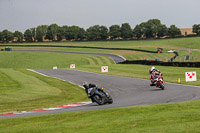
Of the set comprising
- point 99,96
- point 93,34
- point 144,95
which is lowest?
point 144,95

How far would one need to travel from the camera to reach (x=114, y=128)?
8.71 m

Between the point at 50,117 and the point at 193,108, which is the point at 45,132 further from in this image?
the point at 193,108

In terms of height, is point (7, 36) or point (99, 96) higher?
point (7, 36)

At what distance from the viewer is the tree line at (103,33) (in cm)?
14950

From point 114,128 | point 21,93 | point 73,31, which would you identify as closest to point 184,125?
point 114,128

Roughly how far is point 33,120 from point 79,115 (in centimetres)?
156

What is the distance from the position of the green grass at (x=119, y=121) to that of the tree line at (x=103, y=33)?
5279 inches

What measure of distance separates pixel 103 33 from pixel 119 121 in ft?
498

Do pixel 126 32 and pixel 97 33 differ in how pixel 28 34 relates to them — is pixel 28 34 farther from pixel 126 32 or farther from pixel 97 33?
pixel 126 32

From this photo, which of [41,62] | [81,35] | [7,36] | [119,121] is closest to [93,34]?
[81,35]

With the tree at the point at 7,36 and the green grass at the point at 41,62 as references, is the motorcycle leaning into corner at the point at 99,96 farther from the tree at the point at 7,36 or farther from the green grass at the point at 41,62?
the tree at the point at 7,36

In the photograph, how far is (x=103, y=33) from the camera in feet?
526

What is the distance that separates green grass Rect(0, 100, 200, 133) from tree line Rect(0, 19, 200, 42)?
134 metres

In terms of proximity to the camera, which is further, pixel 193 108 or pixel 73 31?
pixel 73 31
